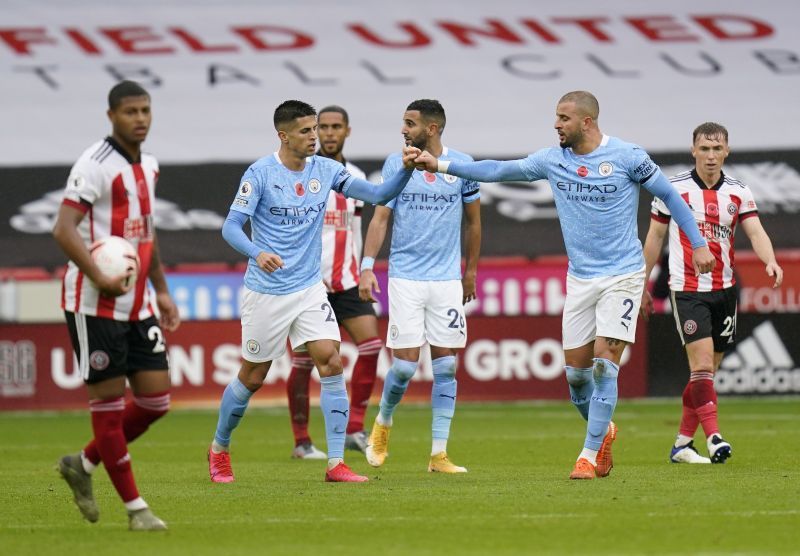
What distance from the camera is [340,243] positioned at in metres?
→ 12.2

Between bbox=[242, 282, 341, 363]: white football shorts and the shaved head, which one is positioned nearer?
the shaved head

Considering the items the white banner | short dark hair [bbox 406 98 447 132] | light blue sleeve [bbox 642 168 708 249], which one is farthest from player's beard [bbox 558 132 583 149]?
the white banner

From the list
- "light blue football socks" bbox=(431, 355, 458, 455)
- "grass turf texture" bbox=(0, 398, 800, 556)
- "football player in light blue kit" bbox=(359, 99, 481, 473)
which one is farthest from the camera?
"football player in light blue kit" bbox=(359, 99, 481, 473)

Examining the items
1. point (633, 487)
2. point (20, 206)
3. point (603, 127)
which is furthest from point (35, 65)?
point (633, 487)

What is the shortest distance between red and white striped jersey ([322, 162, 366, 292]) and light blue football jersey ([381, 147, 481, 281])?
4.82 feet

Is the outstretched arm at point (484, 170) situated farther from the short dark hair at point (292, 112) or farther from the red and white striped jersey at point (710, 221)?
the red and white striped jersey at point (710, 221)

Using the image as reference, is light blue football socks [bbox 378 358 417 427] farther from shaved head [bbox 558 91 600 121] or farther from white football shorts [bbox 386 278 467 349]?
shaved head [bbox 558 91 600 121]

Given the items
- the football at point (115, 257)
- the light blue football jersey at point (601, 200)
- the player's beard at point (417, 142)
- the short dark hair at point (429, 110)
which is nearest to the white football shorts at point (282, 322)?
the player's beard at point (417, 142)

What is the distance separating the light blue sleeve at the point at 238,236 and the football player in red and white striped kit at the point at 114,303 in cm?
154

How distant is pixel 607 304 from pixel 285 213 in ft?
6.65

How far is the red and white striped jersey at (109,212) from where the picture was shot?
7.30 m

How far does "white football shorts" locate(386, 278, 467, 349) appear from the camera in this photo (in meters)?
10.6

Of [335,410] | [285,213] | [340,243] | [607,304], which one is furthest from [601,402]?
[340,243]

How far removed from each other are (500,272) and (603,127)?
5.16 m
